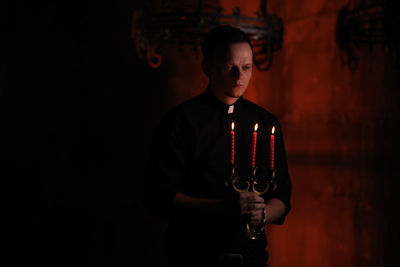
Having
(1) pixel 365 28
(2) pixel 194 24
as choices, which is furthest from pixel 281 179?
(1) pixel 365 28

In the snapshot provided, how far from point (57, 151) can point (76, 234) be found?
56 centimetres

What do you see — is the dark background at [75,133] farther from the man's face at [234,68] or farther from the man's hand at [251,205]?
the man's hand at [251,205]

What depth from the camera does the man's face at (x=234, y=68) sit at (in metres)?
1.34

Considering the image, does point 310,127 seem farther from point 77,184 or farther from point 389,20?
point 77,184

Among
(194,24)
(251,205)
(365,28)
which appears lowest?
(251,205)

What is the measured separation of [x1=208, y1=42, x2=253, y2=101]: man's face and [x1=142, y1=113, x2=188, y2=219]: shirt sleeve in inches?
7.3

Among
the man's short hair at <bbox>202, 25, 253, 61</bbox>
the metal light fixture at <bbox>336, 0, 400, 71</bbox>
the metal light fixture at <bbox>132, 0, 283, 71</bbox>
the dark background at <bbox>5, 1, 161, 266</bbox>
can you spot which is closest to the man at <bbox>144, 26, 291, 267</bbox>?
the man's short hair at <bbox>202, 25, 253, 61</bbox>

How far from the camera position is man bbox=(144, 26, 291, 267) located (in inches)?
50.7

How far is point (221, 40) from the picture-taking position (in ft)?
4.44

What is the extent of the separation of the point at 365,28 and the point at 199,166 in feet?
4.55

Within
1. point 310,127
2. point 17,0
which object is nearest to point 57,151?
point 17,0

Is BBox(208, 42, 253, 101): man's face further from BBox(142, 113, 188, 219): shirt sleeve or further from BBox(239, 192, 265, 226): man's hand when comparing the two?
BBox(239, 192, 265, 226): man's hand

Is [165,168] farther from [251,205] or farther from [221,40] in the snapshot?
[221,40]

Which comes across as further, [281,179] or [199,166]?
[281,179]
